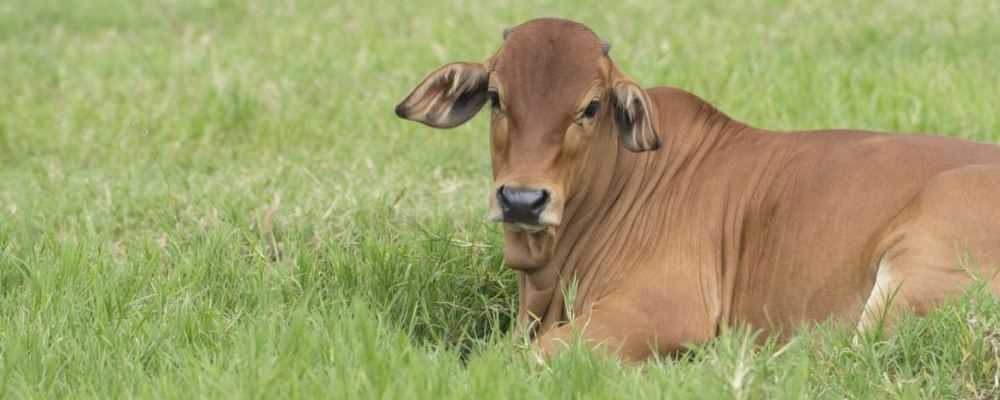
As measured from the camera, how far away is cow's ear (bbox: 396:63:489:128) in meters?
5.41

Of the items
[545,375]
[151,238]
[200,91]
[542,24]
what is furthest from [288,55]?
[545,375]

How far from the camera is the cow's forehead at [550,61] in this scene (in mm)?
5141

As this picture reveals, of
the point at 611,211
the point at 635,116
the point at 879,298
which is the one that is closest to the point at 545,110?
the point at 635,116

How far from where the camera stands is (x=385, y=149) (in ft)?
26.4

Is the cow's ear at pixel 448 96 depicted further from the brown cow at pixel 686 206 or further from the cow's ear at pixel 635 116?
Answer: the cow's ear at pixel 635 116

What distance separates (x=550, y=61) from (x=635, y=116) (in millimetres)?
324

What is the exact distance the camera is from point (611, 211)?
5609 millimetres

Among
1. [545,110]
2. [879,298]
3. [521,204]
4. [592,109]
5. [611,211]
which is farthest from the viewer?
[611,211]

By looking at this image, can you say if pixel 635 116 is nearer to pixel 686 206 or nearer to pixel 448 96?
pixel 686 206

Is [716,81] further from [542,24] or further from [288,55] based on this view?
[542,24]

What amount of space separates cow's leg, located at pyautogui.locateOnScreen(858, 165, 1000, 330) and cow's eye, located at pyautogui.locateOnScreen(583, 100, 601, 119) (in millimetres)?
919

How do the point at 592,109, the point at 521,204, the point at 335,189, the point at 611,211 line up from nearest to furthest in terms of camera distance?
the point at 521,204 → the point at 592,109 → the point at 611,211 → the point at 335,189

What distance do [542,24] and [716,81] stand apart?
3497 millimetres

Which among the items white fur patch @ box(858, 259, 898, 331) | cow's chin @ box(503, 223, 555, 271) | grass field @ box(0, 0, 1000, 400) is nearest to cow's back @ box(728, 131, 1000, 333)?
white fur patch @ box(858, 259, 898, 331)
